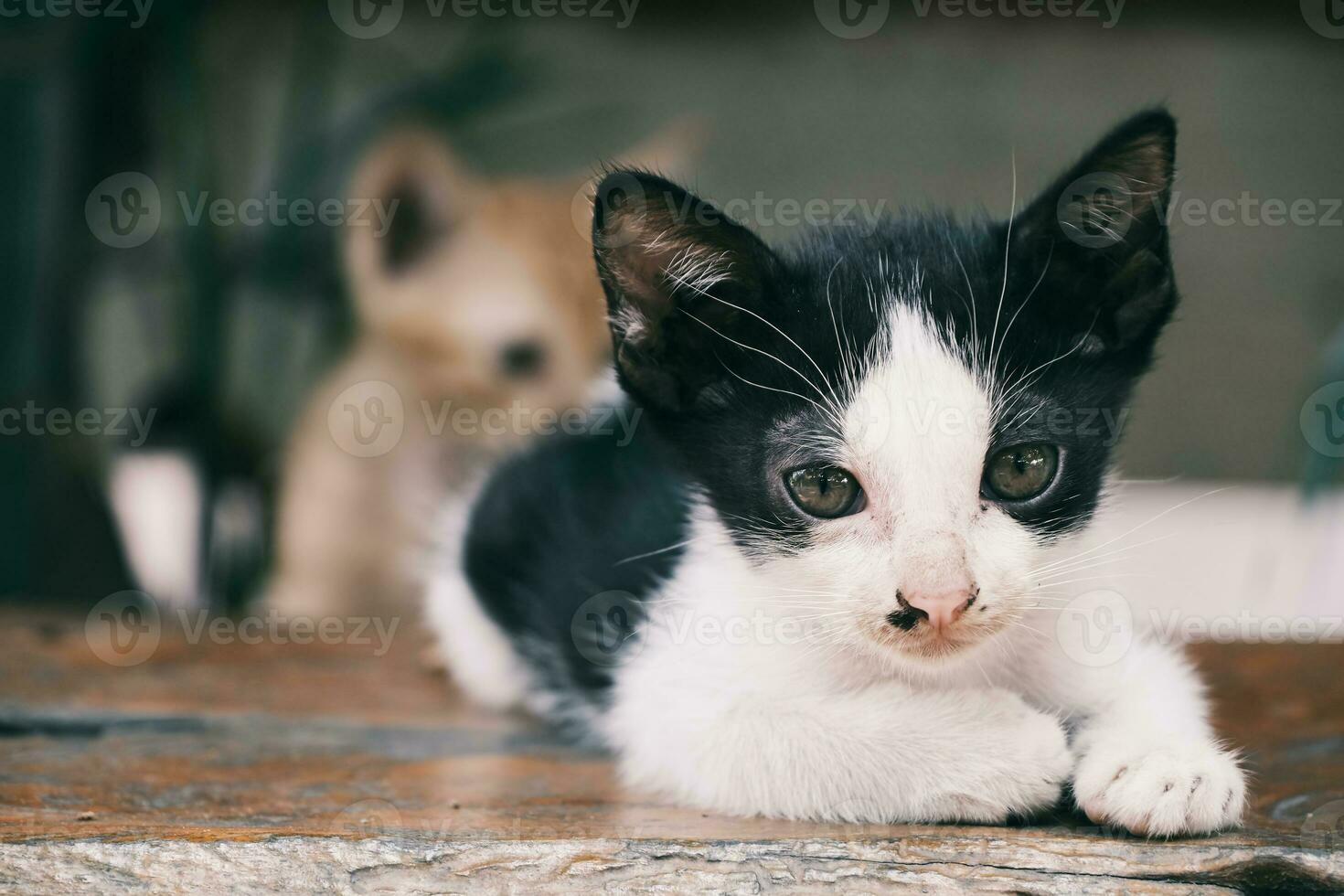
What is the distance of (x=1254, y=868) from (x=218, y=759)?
1.34 metres

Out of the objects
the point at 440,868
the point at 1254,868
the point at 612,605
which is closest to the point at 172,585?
the point at 612,605

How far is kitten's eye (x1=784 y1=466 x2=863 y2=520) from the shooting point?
1379 mm

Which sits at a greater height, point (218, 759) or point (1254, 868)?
point (218, 759)

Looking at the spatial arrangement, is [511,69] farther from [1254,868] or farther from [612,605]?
[1254,868]

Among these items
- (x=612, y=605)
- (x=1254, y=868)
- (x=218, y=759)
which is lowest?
(x=1254, y=868)

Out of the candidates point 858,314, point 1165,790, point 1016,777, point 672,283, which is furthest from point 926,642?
point 672,283

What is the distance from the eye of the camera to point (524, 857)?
4.19 ft
